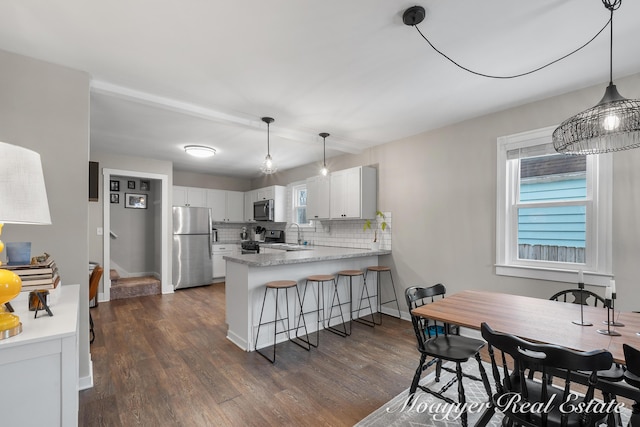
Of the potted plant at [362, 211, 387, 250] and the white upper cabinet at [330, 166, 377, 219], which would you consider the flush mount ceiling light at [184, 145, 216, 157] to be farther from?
the potted plant at [362, 211, 387, 250]

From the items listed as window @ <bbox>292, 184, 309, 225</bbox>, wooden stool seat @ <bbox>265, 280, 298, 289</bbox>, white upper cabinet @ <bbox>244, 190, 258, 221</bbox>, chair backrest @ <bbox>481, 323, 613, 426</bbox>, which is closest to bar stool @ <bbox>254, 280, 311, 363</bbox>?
wooden stool seat @ <bbox>265, 280, 298, 289</bbox>

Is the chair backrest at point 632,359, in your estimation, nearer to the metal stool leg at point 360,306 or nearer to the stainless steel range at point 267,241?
the metal stool leg at point 360,306

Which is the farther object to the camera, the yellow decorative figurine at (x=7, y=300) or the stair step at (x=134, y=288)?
the stair step at (x=134, y=288)

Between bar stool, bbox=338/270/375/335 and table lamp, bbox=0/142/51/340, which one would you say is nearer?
table lamp, bbox=0/142/51/340

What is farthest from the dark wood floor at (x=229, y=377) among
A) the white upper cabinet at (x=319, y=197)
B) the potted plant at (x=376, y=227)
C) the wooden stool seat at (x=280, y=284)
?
the white upper cabinet at (x=319, y=197)

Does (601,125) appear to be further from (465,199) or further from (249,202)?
(249,202)

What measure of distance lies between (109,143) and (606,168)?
595 cm

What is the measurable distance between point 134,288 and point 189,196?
2.16 m

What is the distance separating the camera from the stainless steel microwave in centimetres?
644

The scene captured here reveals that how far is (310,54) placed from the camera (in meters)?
2.18

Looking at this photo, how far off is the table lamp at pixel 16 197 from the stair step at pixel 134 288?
4.55 m

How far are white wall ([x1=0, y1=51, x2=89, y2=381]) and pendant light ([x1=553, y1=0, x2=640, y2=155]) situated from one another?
3309mm

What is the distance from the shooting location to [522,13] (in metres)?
1.75

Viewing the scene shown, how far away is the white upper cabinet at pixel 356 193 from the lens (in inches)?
174
